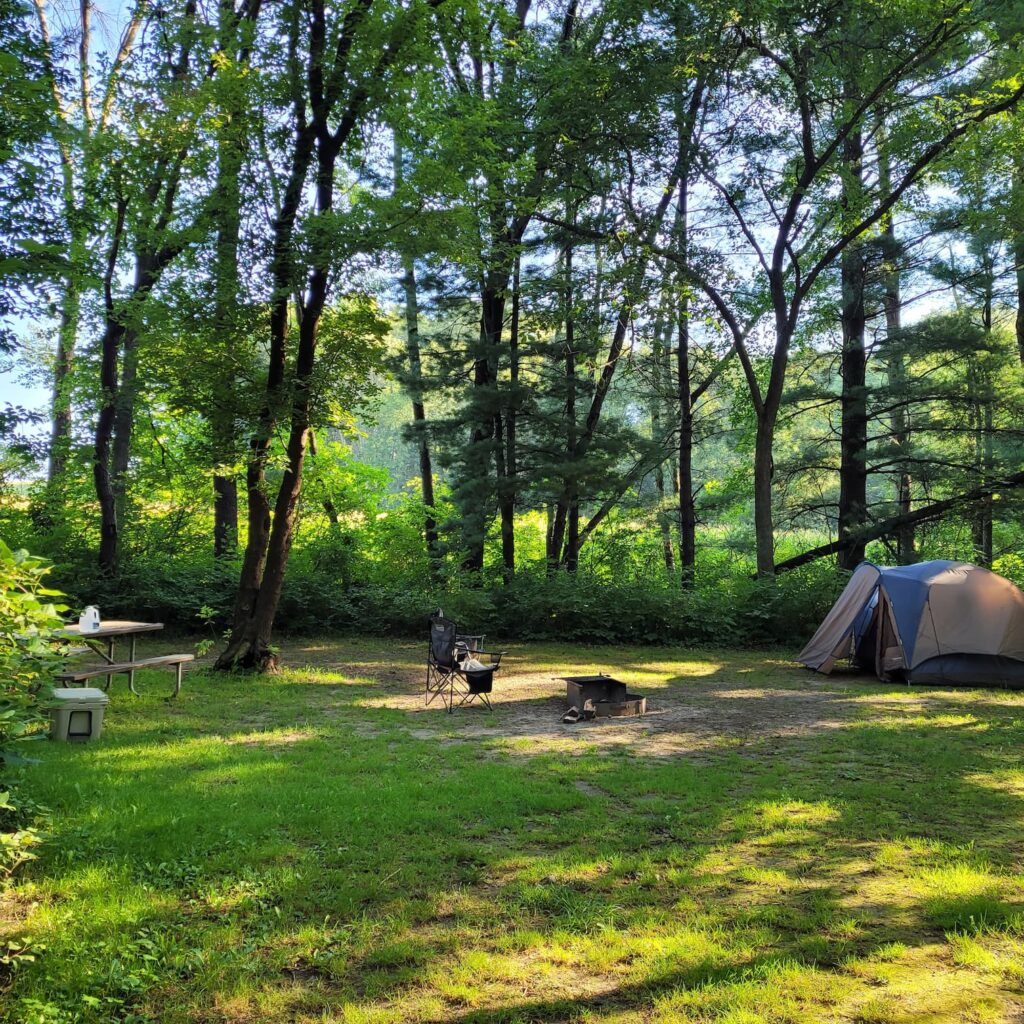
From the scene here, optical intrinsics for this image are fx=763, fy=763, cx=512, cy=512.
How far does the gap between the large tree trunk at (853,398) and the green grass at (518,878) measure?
9.42 metres

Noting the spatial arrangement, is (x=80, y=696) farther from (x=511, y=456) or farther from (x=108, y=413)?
(x=511, y=456)

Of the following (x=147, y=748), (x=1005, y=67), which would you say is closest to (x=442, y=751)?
(x=147, y=748)

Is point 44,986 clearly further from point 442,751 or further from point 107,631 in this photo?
point 107,631

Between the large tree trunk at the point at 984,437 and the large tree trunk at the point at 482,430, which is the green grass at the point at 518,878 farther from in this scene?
the large tree trunk at the point at 984,437

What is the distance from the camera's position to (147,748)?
5.79 m

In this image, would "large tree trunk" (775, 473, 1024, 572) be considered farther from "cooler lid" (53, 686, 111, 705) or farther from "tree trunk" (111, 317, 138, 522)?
"tree trunk" (111, 317, 138, 522)

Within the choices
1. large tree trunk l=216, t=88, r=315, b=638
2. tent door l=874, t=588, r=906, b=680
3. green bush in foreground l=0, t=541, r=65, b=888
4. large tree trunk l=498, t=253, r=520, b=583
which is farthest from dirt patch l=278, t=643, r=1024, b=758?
green bush in foreground l=0, t=541, r=65, b=888

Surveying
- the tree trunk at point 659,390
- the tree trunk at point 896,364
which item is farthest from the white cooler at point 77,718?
the tree trunk at point 896,364

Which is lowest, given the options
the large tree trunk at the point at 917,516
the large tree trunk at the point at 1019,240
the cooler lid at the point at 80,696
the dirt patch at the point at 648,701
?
the dirt patch at the point at 648,701

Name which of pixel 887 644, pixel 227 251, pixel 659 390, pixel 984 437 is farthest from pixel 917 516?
pixel 227 251

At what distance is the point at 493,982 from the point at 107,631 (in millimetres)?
6288

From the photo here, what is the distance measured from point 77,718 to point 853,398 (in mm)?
14781

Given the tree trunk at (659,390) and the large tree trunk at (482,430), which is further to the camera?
the tree trunk at (659,390)

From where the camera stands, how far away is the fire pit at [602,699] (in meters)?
7.75
